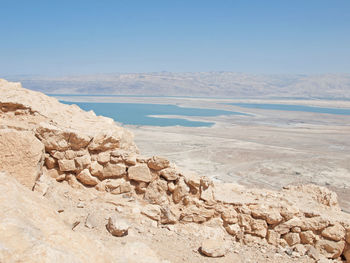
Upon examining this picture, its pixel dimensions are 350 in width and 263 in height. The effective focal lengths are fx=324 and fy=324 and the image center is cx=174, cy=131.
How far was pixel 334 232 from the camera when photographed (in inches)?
216

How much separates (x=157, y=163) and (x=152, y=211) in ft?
2.70

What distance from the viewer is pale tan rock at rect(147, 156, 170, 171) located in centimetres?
562

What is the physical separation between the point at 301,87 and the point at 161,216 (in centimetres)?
16807

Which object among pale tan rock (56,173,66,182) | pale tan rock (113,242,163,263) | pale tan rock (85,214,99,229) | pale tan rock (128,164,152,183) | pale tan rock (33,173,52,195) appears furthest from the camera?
pale tan rock (128,164,152,183)

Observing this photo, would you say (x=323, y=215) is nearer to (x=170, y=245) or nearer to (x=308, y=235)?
(x=308, y=235)

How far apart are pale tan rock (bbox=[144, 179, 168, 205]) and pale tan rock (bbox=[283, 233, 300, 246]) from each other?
213 centimetres

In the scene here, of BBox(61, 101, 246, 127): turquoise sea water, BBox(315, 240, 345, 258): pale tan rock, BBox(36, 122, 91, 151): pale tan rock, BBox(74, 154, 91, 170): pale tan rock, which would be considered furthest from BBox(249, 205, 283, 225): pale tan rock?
BBox(61, 101, 246, 127): turquoise sea water

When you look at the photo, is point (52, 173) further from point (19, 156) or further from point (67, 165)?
point (19, 156)

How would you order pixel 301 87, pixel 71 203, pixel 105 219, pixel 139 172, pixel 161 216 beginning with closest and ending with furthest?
pixel 105 219 < pixel 71 203 < pixel 161 216 < pixel 139 172 < pixel 301 87


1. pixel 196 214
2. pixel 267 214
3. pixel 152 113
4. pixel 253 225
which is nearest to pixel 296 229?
pixel 267 214

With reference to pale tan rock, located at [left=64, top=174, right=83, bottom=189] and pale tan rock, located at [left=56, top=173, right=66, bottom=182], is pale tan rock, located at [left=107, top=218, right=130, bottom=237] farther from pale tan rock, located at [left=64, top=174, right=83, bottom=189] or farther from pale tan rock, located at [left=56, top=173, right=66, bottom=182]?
pale tan rock, located at [left=56, top=173, right=66, bottom=182]

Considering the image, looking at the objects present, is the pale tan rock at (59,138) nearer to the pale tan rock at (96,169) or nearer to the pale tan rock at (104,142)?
the pale tan rock at (104,142)

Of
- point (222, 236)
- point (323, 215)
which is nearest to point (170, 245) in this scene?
point (222, 236)

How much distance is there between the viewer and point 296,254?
5.19 metres
